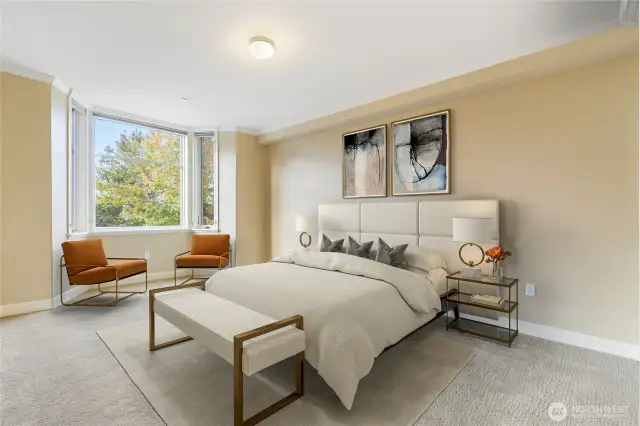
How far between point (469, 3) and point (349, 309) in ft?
7.94

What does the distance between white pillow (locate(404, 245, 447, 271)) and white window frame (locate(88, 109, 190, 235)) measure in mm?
4177

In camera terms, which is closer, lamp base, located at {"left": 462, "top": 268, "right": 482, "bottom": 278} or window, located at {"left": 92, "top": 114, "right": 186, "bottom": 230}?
lamp base, located at {"left": 462, "top": 268, "right": 482, "bottom": 278}

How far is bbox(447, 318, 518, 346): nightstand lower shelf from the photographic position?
9.36 ft

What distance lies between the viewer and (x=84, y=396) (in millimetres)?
1992

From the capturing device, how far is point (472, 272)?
10.1ft

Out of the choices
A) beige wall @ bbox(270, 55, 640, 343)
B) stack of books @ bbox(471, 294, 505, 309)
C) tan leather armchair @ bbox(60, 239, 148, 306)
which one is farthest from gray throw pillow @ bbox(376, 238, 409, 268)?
tan leather armchair @ bbox(60, 239, 148, 306)

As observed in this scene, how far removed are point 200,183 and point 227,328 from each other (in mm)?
4474

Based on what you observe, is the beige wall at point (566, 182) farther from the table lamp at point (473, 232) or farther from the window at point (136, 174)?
the window at point (136, 174)

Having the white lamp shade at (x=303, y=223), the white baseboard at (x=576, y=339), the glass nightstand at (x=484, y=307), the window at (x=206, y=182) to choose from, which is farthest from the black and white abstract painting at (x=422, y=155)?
the window at (x=206, y=182)

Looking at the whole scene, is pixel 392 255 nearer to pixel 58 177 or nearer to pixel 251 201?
pixel 251 201

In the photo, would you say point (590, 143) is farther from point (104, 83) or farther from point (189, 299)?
point (104, 83)

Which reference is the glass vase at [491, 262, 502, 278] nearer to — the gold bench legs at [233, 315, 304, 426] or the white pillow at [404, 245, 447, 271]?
the white pillow at [404, 245, 447, 271]

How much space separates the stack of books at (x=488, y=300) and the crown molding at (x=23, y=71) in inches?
212

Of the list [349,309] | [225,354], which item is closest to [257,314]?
[225,354]
